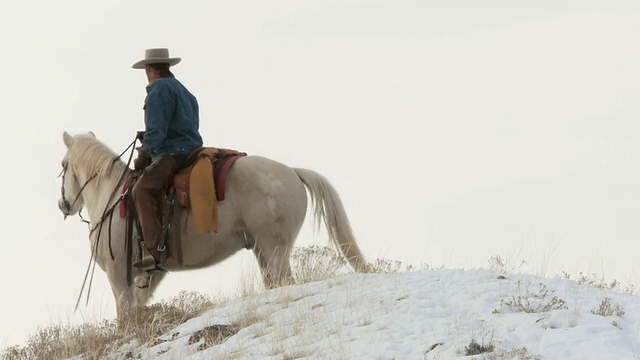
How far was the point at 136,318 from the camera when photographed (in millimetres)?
10430

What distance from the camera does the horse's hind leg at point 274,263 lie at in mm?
10797

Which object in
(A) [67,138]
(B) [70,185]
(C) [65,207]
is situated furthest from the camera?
(C) [65,207]

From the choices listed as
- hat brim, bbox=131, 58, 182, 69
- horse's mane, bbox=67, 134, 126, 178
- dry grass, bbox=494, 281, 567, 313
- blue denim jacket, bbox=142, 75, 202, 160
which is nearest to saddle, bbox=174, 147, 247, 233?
blue denim jacket, bbox=142, 75, 202, 160

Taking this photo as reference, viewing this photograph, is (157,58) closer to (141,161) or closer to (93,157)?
(141,161)

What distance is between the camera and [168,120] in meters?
11.1

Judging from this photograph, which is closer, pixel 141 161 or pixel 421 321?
pixel 421 321

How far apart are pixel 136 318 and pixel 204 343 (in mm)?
1696

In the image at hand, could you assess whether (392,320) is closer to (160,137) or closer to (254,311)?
(254,311)

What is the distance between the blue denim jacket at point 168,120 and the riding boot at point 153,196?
0.50 ft

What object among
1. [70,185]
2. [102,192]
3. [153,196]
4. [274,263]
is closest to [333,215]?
[274,263]

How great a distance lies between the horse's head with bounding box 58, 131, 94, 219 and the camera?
12617 millimetres

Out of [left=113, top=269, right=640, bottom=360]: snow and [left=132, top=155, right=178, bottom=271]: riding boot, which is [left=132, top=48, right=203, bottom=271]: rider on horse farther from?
[left=113, top=269, right=640, bottom=360]: snow

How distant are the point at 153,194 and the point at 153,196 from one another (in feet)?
0.07

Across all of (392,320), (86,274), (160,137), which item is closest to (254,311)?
(392,320)
